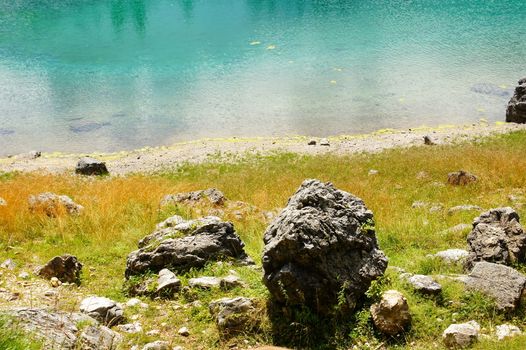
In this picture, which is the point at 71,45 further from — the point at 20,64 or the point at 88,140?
the point at 88,140

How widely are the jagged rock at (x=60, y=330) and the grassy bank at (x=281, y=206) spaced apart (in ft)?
2.61

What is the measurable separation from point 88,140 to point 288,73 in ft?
63.2

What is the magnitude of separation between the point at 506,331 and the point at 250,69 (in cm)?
4418

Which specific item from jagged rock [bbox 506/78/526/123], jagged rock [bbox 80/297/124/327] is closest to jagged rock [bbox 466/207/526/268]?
jagged rock [bbox 80/297/124/327]

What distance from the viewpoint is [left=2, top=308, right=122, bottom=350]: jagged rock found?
634 cm

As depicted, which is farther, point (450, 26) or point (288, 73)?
point (450, 26)

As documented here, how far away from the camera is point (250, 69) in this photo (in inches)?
1966

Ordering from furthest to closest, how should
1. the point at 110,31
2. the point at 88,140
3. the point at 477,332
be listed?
1. the point at 110,31
2. the point at 88,140
3. the point at 477,332

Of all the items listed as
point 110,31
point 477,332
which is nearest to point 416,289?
point 477,332

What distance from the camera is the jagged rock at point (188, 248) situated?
1015 cm

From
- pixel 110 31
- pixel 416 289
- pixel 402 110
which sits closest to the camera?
pixel 416 289

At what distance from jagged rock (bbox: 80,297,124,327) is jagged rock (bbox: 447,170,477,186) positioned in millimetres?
15806

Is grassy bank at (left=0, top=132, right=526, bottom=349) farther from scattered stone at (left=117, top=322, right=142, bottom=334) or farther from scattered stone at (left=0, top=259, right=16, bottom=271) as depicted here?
scattered stone at (left=0, top=259, right=16, bottom=271)

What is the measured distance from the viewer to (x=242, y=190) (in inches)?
863
